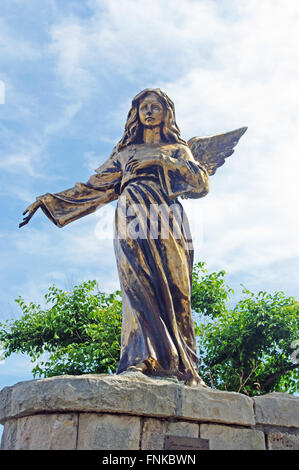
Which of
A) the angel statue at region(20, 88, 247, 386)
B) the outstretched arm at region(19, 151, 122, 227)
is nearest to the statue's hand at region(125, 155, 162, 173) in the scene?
the angel statue at region(20, 88, 247, 386)

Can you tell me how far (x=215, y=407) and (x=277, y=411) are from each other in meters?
0.54

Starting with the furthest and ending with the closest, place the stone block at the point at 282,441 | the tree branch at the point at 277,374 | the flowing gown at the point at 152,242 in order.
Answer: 1. the tree branch at the point at 277,374
2. the flowing gown at the point at 152,242
3. the stone block at the point at 282,441

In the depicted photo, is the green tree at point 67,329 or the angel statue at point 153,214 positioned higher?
the green tree at point 67,329

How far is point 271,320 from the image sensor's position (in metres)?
11.9

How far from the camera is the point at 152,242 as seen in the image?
454 cm

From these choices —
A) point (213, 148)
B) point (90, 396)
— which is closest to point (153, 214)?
point (213, 148)

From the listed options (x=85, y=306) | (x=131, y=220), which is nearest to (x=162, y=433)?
(x=131, y=220)

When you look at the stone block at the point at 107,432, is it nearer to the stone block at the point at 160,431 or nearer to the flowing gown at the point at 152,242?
the stone block at the point at 160,431

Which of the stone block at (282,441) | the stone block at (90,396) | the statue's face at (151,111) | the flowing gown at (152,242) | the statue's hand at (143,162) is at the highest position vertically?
the statue's face at (151,111)

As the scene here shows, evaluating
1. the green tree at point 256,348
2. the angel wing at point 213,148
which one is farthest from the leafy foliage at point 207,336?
the angel wing at point 213,148

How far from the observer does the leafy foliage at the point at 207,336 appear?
38.5 ft

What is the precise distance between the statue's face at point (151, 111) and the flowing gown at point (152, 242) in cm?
25

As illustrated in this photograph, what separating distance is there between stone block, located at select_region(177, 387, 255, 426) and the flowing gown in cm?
47

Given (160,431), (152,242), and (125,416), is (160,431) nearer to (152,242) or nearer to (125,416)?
(125,416)
